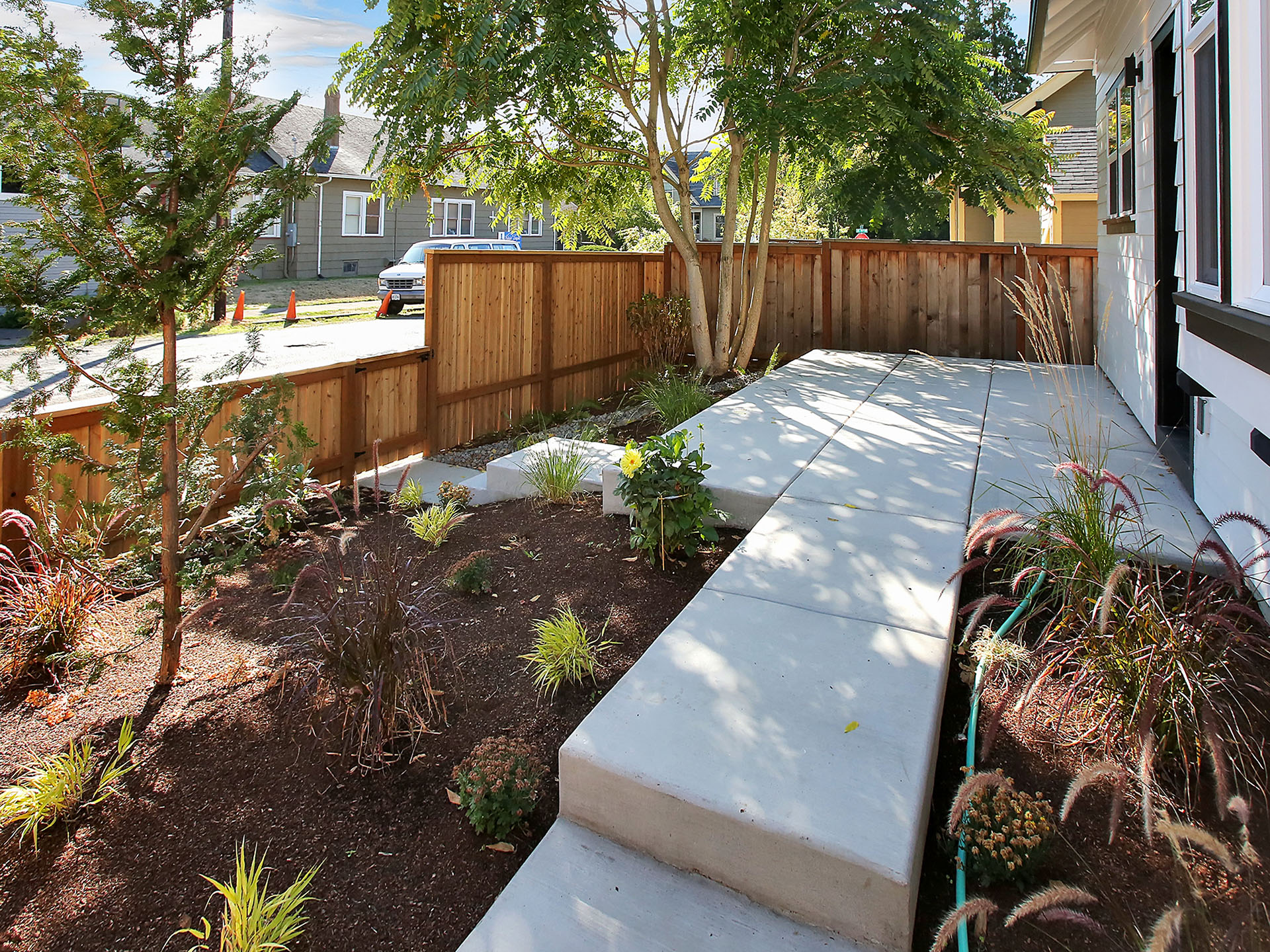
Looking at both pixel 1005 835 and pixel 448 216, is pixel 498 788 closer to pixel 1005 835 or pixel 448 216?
pixel 1005 835

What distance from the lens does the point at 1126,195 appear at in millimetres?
6352

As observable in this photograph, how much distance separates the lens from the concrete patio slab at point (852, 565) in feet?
10.5

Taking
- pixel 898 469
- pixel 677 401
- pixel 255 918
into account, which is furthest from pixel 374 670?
pixel 677 401

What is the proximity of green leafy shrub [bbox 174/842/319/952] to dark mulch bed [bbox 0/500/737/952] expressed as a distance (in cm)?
5

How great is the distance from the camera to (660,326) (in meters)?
10.0

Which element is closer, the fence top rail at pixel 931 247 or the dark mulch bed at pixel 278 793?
the dark mulch bed at pixel 278 793

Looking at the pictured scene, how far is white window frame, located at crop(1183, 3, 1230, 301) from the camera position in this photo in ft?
11.5

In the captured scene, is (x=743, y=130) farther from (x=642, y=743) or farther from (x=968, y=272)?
(x=642, y=743)

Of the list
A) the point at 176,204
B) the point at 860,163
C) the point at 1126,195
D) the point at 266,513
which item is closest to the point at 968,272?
the point at 860,163

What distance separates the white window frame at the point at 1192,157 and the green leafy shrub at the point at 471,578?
3.13 m

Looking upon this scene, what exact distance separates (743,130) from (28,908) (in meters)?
7.20

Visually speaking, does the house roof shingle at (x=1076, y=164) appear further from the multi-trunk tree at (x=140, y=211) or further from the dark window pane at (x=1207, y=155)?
the multi-trunk tree at (x=140, y=211)

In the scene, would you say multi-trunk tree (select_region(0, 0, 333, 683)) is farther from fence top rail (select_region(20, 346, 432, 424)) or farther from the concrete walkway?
the concrete walkway

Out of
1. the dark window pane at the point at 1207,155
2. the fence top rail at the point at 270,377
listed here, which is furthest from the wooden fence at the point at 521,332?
the dark window pane at the point at 1207,155
